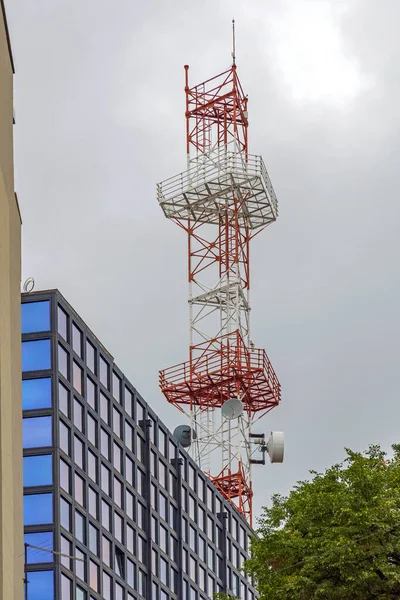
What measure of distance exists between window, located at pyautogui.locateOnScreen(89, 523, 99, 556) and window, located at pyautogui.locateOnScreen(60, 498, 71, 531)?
3.40 meters

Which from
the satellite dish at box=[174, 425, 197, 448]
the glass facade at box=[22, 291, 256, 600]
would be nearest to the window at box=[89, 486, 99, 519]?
the glass facade at box=[22, 291, 256, 600]

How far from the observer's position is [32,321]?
85.6m

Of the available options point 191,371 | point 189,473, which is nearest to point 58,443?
point 189,473

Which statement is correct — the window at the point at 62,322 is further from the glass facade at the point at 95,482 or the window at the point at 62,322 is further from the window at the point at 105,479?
the window at the point at 105,479

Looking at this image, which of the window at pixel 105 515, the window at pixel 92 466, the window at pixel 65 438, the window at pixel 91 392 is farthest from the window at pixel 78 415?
the window at pixel 105 515

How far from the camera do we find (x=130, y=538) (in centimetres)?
9494

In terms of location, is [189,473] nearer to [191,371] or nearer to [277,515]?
[191,371]

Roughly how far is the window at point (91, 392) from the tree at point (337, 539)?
44.3 feet

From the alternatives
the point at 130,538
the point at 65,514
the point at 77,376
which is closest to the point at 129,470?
the point at 130,538

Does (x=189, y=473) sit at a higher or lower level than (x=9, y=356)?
higher

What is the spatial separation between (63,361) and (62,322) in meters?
1.86

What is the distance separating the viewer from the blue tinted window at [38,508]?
3238 inches

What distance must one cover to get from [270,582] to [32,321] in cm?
1732

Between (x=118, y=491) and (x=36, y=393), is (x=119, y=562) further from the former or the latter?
(x=36, y=393)
